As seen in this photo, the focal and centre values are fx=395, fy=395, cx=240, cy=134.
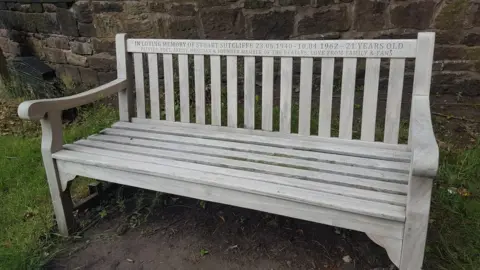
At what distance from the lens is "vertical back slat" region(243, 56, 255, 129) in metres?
2.50

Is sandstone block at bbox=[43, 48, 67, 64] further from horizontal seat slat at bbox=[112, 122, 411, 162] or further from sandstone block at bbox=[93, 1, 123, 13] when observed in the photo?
horizontal seat slat at bbox=[112, 122, 411, 162]

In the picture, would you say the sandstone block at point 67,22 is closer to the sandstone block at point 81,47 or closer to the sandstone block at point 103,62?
the sandstone block at point 81,47

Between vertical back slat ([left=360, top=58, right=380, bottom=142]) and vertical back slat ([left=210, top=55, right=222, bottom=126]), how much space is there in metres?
0.93

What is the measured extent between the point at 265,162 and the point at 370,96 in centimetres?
72

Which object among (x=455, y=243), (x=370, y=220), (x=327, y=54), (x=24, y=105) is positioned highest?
(x=327, y=54)

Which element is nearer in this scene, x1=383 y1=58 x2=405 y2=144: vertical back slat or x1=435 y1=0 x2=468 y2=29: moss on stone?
x1=383 y1=58 x2=405 y2=144: vertical back slat

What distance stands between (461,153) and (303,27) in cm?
162

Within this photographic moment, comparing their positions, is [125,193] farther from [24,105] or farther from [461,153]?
[461,153]

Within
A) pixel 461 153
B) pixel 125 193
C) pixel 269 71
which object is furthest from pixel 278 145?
pixel 461 153

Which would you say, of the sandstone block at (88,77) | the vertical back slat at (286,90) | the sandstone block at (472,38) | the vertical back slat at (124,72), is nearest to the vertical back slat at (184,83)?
the vertical back slat at (124,72)

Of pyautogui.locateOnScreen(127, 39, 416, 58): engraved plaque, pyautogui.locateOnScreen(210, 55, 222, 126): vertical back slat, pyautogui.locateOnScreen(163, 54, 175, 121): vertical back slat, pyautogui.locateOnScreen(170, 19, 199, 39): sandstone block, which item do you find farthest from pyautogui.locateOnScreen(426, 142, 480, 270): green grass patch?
pyautogui.locateOnScreen(170, 19, 199, 39): sandstone block

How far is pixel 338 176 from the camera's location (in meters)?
1.91

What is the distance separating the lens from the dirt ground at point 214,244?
2.27m

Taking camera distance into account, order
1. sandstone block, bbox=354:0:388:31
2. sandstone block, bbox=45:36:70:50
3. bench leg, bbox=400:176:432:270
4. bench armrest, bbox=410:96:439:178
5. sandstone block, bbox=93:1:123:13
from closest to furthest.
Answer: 1. bench armrest, bbox=410:96:439:178
2. bench leg, bbox=400:176:432:270
3. sandstone block, bbox=354:0:388:31
4. sandstone block, bbox=93:1:123:13
5. sandstone block, bbox=45:36:70:50
